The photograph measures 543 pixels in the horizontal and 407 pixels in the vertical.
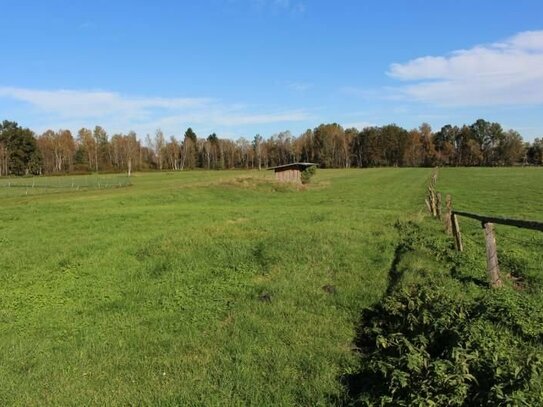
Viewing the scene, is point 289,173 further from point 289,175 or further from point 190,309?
point 190,309

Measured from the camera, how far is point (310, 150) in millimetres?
185125

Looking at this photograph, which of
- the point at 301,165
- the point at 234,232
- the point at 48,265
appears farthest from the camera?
the point at 301,165

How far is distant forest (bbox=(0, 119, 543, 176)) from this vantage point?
167 metres

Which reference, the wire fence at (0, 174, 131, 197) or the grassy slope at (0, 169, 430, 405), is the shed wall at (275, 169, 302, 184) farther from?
the grassy slope at (0, 169, 430, 405)

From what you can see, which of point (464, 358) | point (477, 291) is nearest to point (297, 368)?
point (464, 358)

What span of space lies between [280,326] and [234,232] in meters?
9.58

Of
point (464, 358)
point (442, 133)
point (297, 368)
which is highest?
point (442, 133)

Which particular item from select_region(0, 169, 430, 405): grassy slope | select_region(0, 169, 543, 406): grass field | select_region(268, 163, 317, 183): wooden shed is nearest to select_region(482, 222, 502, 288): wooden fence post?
select_region(0, 169, 543, 406): grass field

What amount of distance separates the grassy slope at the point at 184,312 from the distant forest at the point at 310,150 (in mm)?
146312

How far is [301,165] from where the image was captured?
68938 millimetres

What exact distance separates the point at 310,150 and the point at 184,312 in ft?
582

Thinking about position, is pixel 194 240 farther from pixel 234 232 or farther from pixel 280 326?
pixel 280 326

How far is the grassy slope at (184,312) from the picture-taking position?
673cm

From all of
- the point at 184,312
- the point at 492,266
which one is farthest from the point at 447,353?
the point at 184,312
